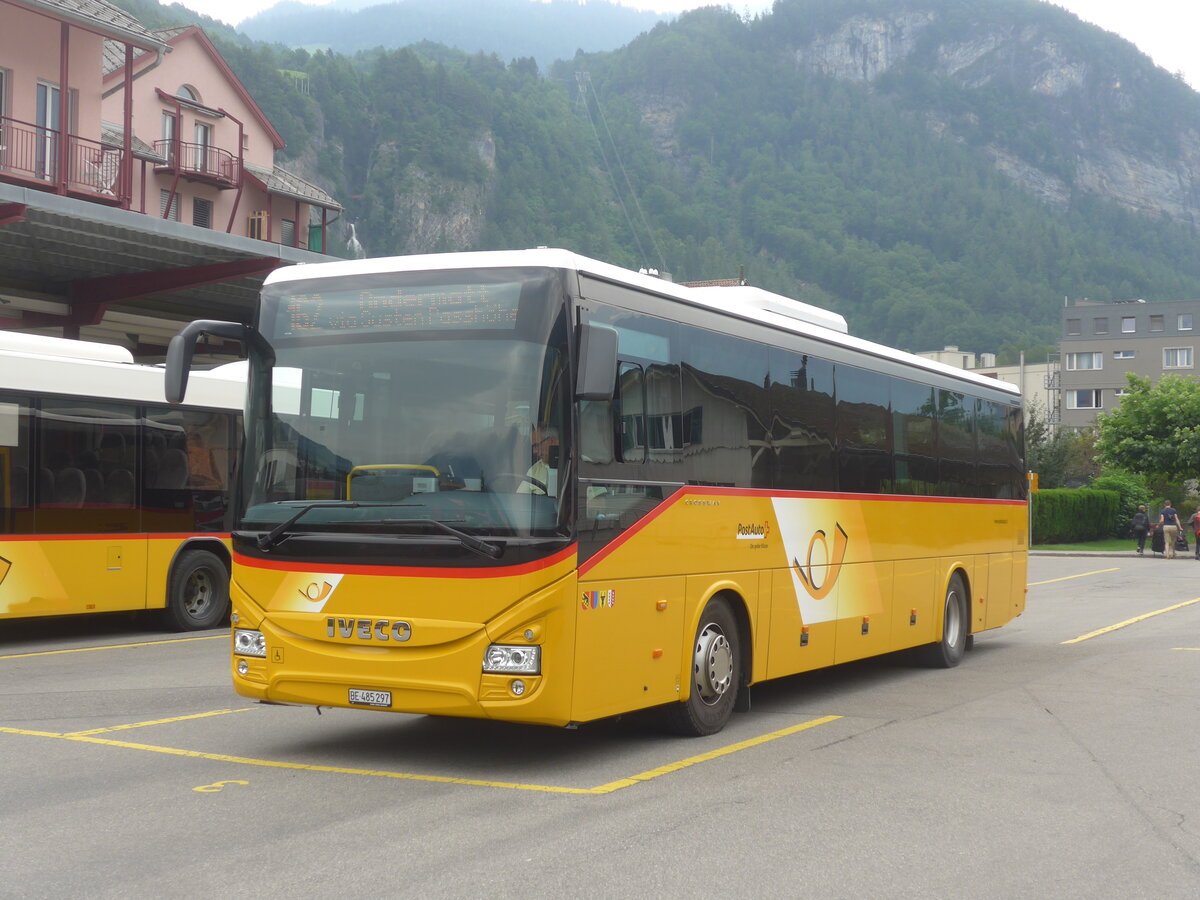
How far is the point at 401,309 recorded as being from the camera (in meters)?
8.07

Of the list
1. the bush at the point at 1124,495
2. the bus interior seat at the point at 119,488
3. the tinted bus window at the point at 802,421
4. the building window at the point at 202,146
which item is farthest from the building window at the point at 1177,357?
the tinted bus window at the point at 802,421

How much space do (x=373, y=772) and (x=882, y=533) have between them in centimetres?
595

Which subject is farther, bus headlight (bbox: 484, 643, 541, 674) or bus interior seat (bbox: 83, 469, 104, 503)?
bus interior seat (bbox: 83, 469, 104, 503)

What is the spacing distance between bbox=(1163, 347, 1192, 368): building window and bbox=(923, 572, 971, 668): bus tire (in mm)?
105961

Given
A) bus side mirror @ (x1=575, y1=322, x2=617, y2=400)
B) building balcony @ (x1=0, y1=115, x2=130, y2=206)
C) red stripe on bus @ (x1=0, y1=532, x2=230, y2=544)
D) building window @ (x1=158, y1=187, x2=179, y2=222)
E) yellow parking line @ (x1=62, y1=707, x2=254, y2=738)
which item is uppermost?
building window @ (x1=158, y1=187, x2=179, y2=222)

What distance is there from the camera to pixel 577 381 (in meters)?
7.84

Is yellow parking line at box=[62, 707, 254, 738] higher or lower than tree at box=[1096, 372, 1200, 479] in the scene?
lower

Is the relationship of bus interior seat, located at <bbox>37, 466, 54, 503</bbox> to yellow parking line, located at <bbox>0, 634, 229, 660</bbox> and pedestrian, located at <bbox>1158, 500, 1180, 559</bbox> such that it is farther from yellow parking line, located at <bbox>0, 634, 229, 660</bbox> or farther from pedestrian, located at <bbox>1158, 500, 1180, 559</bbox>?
pedestrian, located at <bbox>1158, 500, 1180, 559</bbox>

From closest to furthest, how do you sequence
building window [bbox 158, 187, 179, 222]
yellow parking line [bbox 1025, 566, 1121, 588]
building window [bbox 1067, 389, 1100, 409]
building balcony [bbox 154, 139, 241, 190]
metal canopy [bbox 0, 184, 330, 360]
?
1. metal canopy [bbox 0, 184, 330, 360]
2. yellow parking line [bbox 1025, 566, 1121, 588]
3. building balcony [bbox 154, 139, 241, 190]
4. building window [bbox 158, 187, 179, 222]
5. building window [bbox 1067, 389, 1100, 409]

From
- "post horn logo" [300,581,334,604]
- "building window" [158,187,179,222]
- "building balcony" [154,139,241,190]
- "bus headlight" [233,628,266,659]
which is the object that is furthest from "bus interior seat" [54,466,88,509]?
"building window" [158,187,179,222]

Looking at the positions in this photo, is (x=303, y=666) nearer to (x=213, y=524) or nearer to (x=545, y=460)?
(x=545, y=460)

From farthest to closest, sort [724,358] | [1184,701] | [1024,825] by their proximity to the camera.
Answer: [1184,701] < [724,358] < [1024,825]

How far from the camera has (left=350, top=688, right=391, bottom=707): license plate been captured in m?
7.81

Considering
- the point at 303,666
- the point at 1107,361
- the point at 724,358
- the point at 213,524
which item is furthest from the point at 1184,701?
the point at 1107,361
